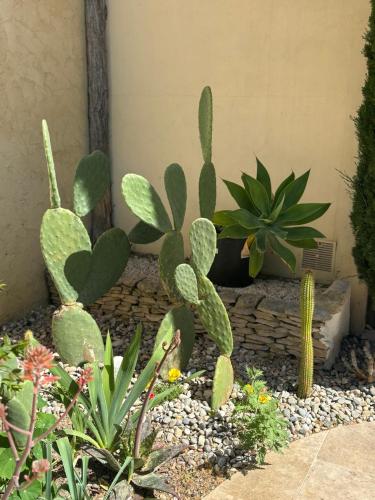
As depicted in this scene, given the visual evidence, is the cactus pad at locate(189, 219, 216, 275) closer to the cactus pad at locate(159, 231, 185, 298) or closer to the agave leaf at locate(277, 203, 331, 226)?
the cactus pad at locate(159, 231, 185, 298)

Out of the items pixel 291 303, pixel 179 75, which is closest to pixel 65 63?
pixel 179 75

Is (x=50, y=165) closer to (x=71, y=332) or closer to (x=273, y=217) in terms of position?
(x=71, y=332)

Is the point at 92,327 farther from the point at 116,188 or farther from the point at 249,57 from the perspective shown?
the point at 249,57

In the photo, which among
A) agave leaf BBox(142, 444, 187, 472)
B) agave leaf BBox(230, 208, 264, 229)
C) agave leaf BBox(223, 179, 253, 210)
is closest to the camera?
agave leaf BBox(142, 444, 187, 472)

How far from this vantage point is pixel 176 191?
3436 millimetres

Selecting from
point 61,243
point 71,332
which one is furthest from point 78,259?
point 71,332

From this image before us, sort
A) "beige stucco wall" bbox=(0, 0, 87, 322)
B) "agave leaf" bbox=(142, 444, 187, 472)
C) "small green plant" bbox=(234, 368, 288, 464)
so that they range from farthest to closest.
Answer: "beige stucco wall" bbox=(0, 0, 87, 322), "small green plant" bbox=(234, 368, 288, 464), "agave leaf" bbox=(142, 444, 187, 472)

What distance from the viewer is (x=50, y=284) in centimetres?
468

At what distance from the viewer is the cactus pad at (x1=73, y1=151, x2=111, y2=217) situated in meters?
3.54

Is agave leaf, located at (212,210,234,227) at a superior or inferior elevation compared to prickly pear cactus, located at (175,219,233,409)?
superior

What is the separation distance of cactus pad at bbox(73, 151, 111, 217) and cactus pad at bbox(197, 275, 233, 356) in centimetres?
89

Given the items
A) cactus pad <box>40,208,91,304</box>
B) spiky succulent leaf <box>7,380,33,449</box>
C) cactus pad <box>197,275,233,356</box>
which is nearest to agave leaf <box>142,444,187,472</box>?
spiky succulent leaf <box>7,380,33,449</box>

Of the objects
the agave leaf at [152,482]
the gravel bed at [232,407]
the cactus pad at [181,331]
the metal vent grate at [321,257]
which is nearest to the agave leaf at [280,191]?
the metal vent grate at [321,257]

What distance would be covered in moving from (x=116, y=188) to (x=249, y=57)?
62.5 inches
